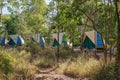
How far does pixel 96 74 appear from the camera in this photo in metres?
9.40

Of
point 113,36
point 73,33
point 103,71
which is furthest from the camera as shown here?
point 73,33

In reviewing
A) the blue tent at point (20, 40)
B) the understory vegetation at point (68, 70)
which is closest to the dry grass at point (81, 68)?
the understory vegetation at point (68, 70)

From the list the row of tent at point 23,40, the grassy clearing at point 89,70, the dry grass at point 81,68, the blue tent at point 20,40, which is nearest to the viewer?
the grassy clearing at point 89,70

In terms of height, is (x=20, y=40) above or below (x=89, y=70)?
below

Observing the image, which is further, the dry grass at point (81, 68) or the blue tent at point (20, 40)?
the blue tent at point (20, 40)

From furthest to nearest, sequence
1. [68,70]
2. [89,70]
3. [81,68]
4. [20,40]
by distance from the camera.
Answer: [20,40] → [68,70] → [81,68] → [89,70]

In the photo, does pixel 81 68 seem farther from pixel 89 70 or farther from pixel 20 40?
pixel 20 40

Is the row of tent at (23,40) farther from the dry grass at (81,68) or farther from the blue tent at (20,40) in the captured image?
the dry grass at (81,68)

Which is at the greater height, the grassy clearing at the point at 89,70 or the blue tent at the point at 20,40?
the grassy clearing at the point at 89,70

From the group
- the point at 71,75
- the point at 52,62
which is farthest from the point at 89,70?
the point at 52,62

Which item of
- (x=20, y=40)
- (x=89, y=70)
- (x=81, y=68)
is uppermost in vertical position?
(x=89, y=70)

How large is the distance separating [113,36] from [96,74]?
3004 mm

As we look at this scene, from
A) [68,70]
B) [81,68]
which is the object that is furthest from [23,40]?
[81,68]

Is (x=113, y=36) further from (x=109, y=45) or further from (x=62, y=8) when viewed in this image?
(x=62, y=8)
